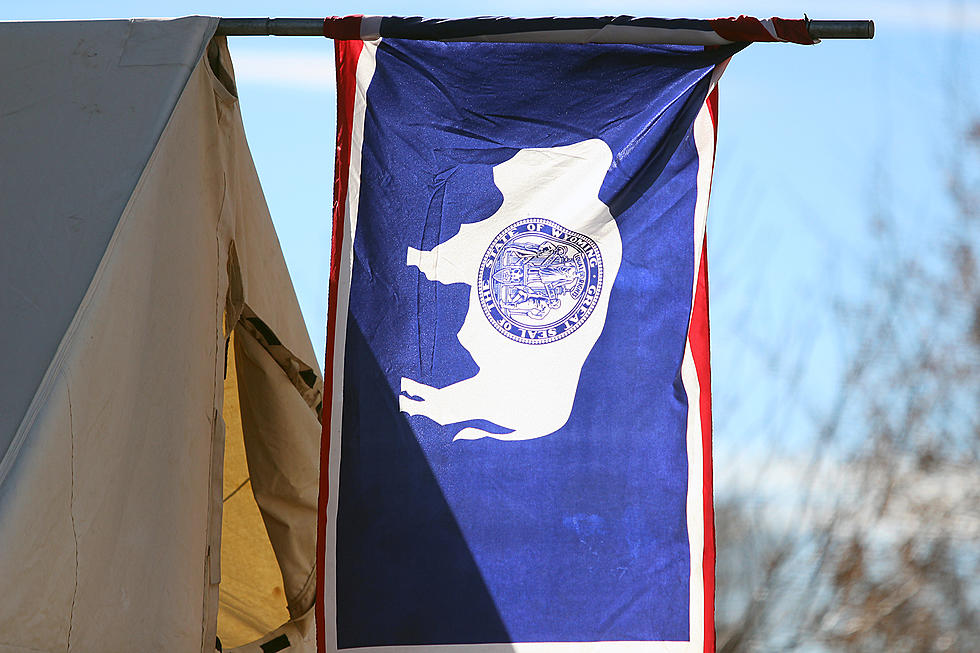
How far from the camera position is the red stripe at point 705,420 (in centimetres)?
293

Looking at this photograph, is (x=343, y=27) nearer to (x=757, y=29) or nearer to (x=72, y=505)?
(x=757, y=29)

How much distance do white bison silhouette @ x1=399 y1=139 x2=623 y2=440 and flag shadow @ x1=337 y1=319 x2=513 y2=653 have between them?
112 mm

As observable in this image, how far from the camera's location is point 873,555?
933 cm

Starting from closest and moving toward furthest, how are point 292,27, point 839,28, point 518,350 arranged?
point 518,350, point 839,28, point 292,27

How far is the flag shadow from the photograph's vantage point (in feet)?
9.50

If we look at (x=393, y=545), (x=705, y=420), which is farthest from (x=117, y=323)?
(x=705, y=420)

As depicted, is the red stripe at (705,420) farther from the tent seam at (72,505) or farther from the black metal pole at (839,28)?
the tent seam at (72,505)

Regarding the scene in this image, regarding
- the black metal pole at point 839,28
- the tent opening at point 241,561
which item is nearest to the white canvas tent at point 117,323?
the tent opening at point 241,561

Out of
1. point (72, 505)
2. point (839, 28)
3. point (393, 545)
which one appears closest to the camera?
point (72, 505)

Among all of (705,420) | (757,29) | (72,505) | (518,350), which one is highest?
(757,29)

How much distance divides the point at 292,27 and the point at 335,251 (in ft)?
2.32

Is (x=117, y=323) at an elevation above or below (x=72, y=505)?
above

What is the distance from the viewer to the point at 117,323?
2.81m

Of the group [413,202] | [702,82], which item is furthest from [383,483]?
[702,82]
